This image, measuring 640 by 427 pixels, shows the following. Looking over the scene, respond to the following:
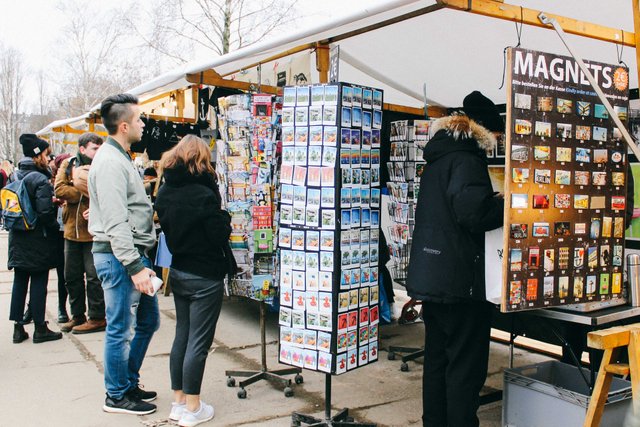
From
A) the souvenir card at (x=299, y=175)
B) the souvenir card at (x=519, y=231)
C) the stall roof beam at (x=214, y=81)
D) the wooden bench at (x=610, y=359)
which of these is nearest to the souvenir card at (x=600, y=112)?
the souvenir card at (x=519, y=231)

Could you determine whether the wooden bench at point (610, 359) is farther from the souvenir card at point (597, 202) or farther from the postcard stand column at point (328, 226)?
the postcard stand column at point (328, 226)

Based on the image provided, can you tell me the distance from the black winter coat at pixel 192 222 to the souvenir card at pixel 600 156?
214 centimetres

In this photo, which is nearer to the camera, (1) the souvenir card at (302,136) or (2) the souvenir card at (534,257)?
(2) the souvenir card at (534,257)

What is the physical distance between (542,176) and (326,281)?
133 cm

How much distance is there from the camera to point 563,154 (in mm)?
3053

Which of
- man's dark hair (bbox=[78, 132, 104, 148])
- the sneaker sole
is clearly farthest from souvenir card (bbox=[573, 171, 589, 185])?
man's dark hair (bbox=[78, 132, 104, 148])

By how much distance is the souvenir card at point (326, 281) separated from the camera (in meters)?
3.44

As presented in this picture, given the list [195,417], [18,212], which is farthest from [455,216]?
[18,212]

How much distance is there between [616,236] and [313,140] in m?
1.81

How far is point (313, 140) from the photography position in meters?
3.46

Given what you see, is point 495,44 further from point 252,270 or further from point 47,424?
point 47,424

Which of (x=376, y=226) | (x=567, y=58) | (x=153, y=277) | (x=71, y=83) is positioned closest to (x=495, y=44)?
(x=567, y=58)

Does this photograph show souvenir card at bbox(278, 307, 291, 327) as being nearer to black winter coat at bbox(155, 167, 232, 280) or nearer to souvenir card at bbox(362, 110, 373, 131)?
black winter coat at bbox(155, 167, 232, 280)

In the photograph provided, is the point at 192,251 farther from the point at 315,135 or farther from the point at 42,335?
the point at 42,335
